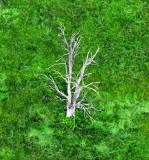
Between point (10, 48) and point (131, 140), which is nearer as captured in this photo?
point (131, 140)

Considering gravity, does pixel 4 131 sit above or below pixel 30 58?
below

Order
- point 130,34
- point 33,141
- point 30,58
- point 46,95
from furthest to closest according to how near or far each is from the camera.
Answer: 1. point 130,34
2. point 30,58
3. point 46,95
4. point 33,141

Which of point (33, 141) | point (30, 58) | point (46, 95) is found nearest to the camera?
point (33, 141)

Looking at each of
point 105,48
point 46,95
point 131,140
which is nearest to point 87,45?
point 105,48

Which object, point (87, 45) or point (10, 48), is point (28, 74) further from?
point (87, 45)

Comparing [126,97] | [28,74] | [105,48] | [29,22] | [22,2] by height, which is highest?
[22,2]

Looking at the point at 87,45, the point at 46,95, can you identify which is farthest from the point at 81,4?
the point at 46,95

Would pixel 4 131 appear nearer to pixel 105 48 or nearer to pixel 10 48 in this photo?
pixel 10 48
